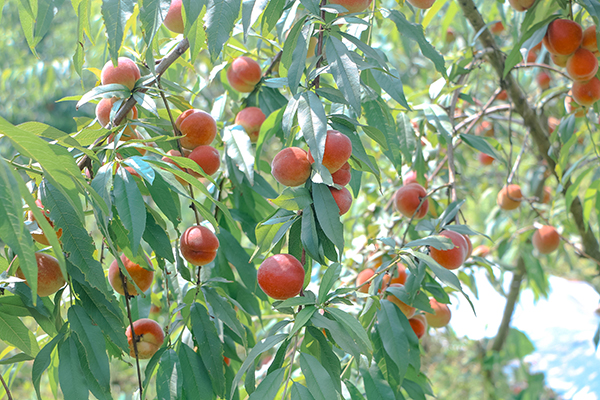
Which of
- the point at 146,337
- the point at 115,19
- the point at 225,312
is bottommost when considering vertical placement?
the point at 146,337

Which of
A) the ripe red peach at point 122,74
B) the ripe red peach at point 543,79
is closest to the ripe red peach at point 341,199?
the ripe red peach at point 122,74

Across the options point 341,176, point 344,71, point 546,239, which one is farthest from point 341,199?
point 546,239

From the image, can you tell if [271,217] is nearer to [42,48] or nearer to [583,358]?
[583,358]

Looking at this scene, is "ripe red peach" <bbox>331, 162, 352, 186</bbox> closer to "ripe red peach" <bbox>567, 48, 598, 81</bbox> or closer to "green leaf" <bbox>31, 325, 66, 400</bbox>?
"green leaf" <bbox>31, 325, 66, 400</bbox>

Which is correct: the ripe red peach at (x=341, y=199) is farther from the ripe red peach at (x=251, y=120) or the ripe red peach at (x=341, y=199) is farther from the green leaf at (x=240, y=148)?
the ripe red peach at (x=251, y=120)

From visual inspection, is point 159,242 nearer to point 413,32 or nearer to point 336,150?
point 336,150

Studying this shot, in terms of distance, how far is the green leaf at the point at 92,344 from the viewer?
0.52 meters

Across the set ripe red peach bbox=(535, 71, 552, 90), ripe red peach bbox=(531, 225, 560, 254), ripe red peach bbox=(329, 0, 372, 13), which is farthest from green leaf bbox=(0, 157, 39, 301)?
ripe red peach bbox=(535, 71, 552, 90)

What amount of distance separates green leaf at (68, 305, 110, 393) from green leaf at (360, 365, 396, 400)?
13.4 inches

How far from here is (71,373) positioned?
53 centimetres

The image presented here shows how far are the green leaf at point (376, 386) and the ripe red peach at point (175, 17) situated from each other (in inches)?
22.8

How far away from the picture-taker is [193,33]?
550 mm

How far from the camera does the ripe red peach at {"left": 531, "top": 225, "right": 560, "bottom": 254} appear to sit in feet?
4.16

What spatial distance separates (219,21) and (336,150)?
7.3 inches
